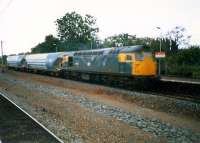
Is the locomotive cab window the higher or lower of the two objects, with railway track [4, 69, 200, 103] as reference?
higher

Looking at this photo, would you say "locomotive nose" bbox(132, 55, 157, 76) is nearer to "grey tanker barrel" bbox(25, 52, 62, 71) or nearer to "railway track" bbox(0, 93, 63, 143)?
"railway track" bbox(0, 93, 63, 143)

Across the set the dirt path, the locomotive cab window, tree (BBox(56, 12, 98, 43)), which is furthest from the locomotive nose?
tree (BBox(56, 12, 98, 43))

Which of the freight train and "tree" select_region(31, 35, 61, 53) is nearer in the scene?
the freight train

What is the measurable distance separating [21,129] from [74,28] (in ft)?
300

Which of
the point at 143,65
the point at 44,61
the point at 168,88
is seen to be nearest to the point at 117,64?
the point at 143,65

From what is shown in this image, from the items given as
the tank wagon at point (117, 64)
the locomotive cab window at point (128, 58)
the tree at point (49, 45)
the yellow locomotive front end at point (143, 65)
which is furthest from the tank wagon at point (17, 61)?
the tree at point (49, 45)

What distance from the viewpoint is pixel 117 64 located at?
24672mm

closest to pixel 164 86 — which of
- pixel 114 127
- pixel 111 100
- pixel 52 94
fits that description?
pixel 111 100

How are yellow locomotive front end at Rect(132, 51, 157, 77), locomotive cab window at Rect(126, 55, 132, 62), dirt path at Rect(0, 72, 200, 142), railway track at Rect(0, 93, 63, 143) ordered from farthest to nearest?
locomotive cab window at Rect(126, 55, 132, 62)
yellow locomotive front end at Rect(132, 51, 157, 77)
dirt path at Rect(0, 72, 200, 142)
railway track at Rect(0, 93, 63, 143)

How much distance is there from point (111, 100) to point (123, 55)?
5575 millimetres

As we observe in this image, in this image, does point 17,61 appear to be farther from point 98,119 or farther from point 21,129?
point 21,129

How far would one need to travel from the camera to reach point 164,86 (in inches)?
903

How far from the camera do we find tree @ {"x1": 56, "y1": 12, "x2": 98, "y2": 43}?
10031 cm

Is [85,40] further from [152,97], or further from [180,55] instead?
[152,97]
